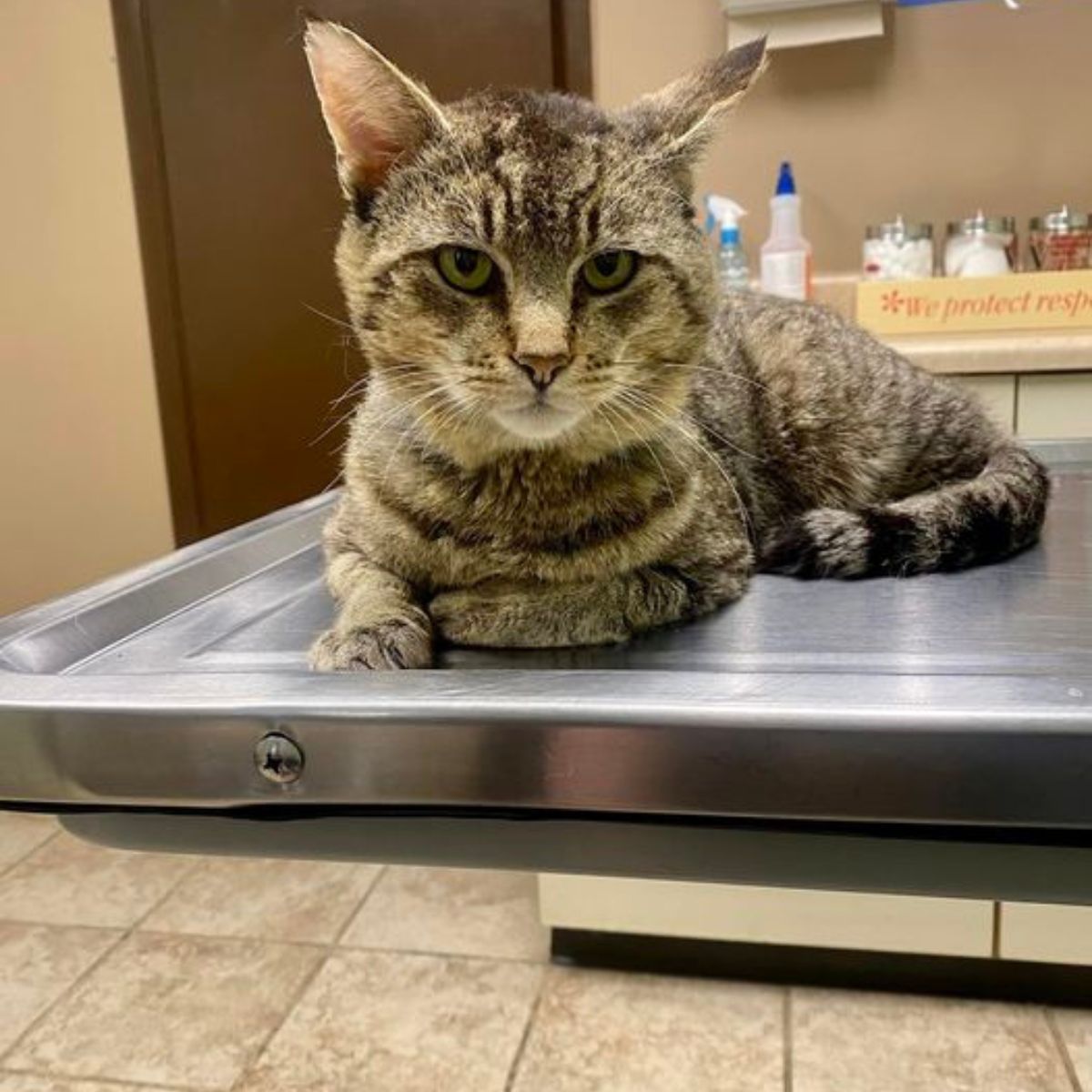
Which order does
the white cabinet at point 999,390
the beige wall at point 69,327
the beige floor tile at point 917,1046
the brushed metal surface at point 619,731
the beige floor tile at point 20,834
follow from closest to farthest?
1. the brushed metal surface at point 619,731
2. the beige floor tile at point 917,1046
3. the white cabinet at point 999,390
4. the beige floor tile at point 20,834
5. the beige wall at point 69,327

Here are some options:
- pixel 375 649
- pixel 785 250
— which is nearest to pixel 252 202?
pixel 785 250

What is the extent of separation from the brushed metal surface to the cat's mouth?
0.55ft

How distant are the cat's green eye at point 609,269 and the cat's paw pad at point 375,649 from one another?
0.93 ft

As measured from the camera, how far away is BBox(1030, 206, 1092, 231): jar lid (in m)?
1.78

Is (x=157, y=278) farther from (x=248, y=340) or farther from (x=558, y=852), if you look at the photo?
(x=558, y=852)

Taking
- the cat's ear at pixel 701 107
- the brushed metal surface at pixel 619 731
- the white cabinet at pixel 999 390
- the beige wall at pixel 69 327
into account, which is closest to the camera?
the brushed metal surface at pixel 619 731

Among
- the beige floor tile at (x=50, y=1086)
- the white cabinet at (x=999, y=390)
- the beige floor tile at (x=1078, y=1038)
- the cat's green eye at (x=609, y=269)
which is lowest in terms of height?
the beige floor tile at (x=1078, y=1038)

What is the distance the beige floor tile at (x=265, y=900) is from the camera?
74.5 inches

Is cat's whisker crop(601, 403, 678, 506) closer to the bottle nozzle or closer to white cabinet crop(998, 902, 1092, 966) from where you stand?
white cabinet crop(998, 902, 1092, 966)

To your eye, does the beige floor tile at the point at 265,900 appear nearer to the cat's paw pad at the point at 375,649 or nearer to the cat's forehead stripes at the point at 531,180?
the cat's paw pad at the point at 375,649

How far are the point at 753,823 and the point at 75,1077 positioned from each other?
1.44m

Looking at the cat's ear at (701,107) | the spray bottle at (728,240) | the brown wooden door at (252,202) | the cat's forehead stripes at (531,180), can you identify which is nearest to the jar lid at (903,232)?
the spray bottle at (728,240)

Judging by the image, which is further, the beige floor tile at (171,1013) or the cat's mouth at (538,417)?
the beige floor tile at (171,1013)

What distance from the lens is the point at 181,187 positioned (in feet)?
7.88
